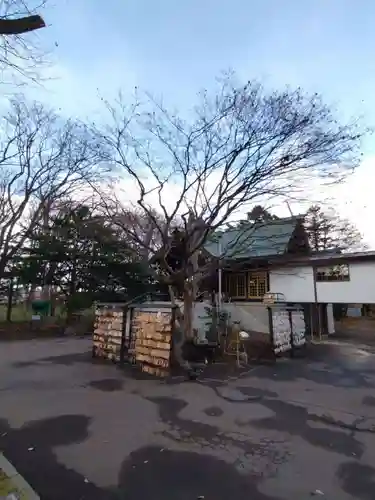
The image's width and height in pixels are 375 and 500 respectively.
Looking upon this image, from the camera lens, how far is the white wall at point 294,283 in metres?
15.8

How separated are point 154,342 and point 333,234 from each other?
1672 cm

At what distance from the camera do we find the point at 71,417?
504cm

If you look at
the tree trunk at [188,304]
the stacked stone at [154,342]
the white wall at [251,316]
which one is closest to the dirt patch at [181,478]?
the stacked stone at [154,342]

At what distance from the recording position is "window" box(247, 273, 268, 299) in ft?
56.1

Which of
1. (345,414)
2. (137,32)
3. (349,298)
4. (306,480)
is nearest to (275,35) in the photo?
(137,32)

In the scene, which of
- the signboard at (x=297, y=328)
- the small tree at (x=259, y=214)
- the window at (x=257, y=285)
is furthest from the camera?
the window at (x=257, y=285)

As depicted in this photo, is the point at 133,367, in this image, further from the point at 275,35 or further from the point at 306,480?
the point at 275,35

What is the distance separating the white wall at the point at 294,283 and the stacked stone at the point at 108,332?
9.42m

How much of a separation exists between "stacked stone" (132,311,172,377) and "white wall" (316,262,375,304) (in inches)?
390

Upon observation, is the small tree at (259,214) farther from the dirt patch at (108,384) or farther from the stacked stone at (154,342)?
the dirt patch at (108,384)

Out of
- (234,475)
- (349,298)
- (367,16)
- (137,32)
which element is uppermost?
(367,16)

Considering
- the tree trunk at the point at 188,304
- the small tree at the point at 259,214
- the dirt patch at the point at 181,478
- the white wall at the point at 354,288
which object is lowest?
the dirt patch at the point at 181,478

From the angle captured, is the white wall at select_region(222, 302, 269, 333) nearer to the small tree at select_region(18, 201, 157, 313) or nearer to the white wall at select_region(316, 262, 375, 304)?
the white wall at select_region(316, 262, 375, 304)

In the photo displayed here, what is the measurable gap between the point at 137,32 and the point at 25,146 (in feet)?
28.3
